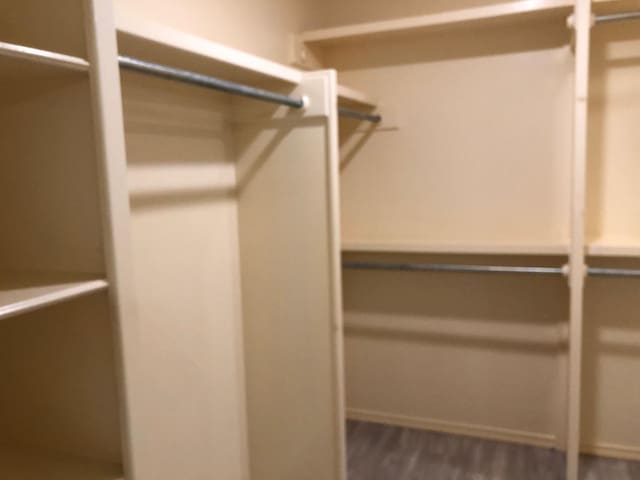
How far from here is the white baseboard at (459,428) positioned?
2.76 m

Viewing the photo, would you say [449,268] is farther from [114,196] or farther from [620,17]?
[114,196]

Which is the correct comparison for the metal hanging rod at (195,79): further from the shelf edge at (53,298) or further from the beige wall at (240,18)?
the shelf edge at (53,298)

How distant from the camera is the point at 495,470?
2.55 metres

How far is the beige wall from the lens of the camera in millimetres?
1704

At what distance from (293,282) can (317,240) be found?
196 mm

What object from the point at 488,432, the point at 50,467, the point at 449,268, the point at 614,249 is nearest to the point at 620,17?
the point at 614,249

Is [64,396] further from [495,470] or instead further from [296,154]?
[495,470]

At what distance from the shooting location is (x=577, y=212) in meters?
2.14

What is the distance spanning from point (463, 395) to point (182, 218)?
1.88 metres

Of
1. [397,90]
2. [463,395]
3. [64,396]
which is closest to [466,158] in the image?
[397,90]

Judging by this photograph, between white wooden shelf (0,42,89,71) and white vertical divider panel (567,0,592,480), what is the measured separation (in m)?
1.84

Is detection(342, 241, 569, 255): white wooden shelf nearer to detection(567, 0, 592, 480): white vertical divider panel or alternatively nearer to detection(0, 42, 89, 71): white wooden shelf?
detection(567, 0, 592, 480): white vertical divider panel

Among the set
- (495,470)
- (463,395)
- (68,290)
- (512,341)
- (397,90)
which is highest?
(397,90)

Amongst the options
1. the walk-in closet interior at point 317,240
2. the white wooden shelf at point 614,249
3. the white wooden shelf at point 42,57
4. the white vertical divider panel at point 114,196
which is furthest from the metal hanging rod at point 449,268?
the white wooden shelf at point 42,57
